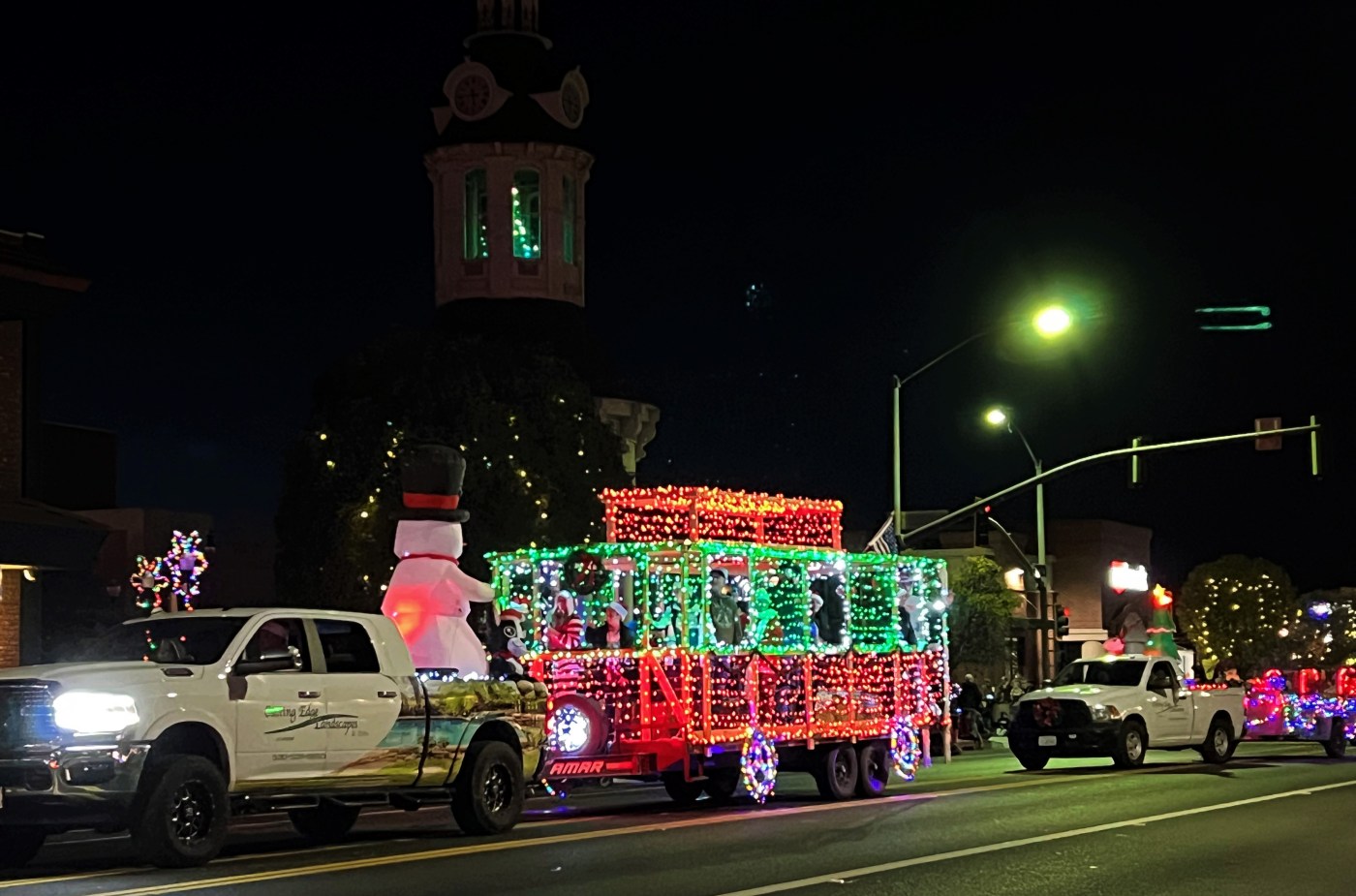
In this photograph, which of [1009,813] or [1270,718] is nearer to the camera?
[1009,813]

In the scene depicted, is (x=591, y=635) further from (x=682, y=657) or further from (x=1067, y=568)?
(x=1067, y=568)

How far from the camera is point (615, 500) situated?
832 inches

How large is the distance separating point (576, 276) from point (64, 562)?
2557 cm

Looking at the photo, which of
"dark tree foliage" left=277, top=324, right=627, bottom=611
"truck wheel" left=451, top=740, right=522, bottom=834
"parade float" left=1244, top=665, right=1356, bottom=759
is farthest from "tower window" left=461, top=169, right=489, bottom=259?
"truck wheel" left=451, top=740, right=522, bottom=834

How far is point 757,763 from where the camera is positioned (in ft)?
67.7

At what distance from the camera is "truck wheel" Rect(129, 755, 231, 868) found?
46.4 feet

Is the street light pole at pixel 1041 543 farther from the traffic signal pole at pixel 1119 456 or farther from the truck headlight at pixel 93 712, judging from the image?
the truck headlight at pixel 93 712

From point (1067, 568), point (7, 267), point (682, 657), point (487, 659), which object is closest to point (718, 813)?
point (682, 657)

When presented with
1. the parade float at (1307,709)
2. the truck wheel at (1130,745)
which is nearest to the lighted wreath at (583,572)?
the truck wheel at (1130,745)

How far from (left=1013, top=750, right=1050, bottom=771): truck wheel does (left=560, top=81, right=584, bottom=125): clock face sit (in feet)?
90.7

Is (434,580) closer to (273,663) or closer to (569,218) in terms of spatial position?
(273,663)

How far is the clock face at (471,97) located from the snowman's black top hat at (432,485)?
3110 cm

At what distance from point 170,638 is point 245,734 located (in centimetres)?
104

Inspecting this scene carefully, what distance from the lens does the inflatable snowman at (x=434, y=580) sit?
19844 mm
